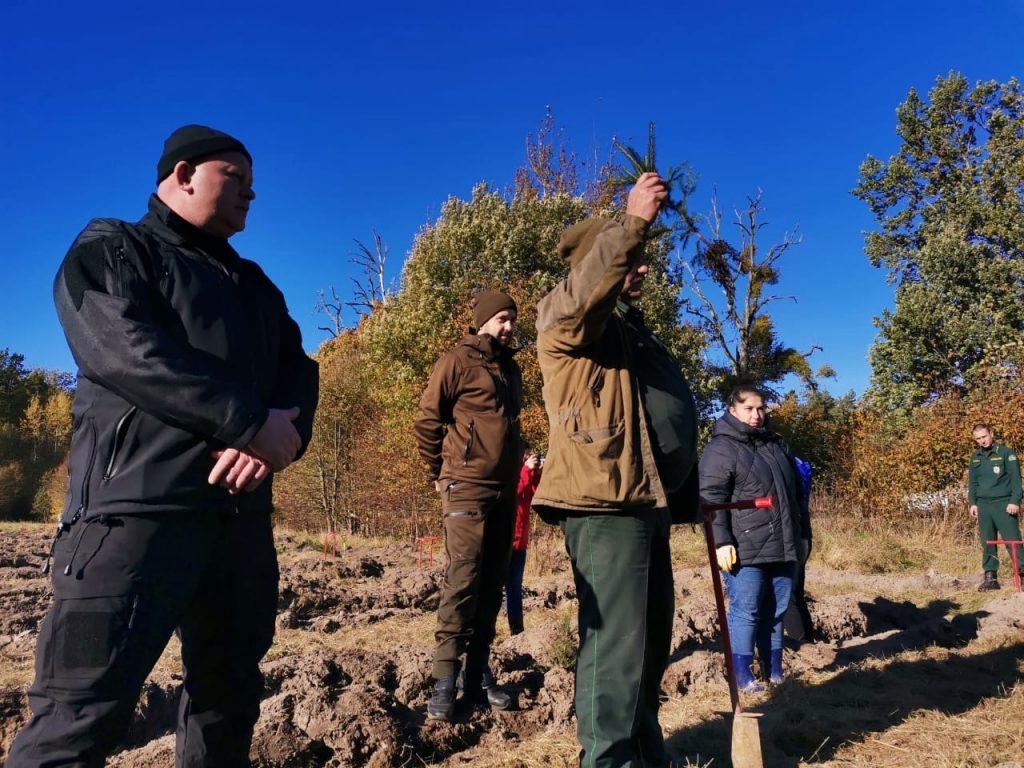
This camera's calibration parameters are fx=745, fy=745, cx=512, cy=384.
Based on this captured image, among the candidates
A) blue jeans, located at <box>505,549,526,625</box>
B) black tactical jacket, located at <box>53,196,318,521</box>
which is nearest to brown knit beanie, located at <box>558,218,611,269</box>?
black tactical jacket, located at <box>53,196,318,521</box>

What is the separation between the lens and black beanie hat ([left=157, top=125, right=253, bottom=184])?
2133 mm

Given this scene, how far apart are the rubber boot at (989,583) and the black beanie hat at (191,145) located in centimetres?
928

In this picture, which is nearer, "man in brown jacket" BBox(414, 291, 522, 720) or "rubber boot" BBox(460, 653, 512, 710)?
"man in brown jacket" BBox(414, 291, 522, 720)

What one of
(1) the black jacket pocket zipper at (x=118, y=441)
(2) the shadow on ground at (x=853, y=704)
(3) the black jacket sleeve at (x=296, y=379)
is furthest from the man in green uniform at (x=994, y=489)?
(1) the black jacket pocket zipper at (x=118, y=441)

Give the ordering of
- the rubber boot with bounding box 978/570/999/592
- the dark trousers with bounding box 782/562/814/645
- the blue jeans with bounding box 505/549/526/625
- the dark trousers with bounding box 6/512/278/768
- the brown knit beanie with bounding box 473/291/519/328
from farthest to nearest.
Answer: the rubber boot with bounding box 978/570/999/592
the blue jeans with bounding box 505/549/526/625
the dark trousers with bounding box 782/562/814/645
the brown knit beanie with bounding box 473/291/519/328
the dark trousers with bounding box 6/512/278/768

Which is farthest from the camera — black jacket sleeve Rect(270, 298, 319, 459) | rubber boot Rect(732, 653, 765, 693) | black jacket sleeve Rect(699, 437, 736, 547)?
black jacket sleeve Rect(699, 437, 736, 547)

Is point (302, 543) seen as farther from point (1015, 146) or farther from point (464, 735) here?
point (1015, 146)

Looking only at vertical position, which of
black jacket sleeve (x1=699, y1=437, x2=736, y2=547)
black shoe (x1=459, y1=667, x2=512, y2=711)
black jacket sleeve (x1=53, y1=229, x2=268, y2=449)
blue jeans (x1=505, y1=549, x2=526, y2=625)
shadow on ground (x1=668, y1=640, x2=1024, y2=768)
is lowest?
shadow on ground (x1=668, y1=640, x2=1024, y2=768)

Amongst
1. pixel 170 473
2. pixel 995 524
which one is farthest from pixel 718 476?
pixel 995 524

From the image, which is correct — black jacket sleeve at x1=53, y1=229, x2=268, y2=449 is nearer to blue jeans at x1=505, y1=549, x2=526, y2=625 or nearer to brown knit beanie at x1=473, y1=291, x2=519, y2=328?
brown knit beanie at x1=473, y1=291, x2=519, y2=328

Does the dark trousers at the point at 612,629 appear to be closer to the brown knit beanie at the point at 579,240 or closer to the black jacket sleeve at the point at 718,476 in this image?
the brown knit beanie at the point at 579,240

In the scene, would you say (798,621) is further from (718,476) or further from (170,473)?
(170,473)

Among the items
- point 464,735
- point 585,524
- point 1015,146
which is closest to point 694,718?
point 464,735

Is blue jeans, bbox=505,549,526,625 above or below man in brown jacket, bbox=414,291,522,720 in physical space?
below
